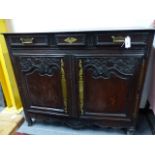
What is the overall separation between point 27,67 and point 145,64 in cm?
92

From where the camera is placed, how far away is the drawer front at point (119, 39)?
3.71 ft

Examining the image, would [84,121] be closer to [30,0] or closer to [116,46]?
[116,46]

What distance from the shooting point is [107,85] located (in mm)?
1312

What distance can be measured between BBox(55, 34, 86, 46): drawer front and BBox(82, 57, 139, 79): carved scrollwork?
0.45 ft

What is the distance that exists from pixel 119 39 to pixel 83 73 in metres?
0.37

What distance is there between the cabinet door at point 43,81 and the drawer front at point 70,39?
0.36 feet

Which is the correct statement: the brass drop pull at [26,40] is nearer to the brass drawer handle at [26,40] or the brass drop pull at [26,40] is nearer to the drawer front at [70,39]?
the brass drawer handle at [26,40]

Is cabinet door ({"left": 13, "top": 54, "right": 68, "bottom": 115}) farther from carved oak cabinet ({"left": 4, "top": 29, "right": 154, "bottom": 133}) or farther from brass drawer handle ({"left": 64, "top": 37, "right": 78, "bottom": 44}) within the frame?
brass drawer handle ({"left": 64, "top": 37, "right": 78, "bottom": 44})

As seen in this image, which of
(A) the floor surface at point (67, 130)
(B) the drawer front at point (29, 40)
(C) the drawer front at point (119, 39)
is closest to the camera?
(C) the drawer front at point (119, 39)

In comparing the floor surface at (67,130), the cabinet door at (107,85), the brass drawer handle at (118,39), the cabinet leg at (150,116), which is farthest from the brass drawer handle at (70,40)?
the cabinet leg at (150,116)

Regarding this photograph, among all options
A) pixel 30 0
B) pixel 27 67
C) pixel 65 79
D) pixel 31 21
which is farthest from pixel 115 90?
pixel 31 21

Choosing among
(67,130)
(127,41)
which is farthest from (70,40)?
(67,130)

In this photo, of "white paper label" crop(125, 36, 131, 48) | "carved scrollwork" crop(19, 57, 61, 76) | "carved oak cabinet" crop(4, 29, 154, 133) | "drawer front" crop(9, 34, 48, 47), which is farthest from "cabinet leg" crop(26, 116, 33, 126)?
"white paper label" crop(125, 36, 131, 48)

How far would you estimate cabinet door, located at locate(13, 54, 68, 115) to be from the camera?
1335 millimetres
